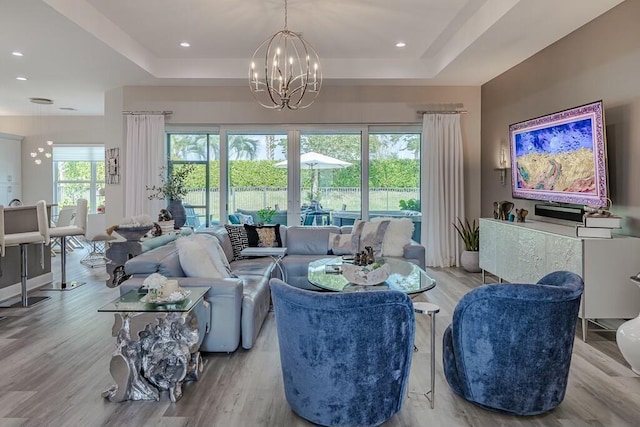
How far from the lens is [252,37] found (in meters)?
5.42

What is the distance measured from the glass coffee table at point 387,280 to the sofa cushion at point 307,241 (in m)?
1.37

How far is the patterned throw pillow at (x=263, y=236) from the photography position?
5408 millimetres

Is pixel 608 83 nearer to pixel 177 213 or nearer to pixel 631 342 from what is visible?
pixel 631 342

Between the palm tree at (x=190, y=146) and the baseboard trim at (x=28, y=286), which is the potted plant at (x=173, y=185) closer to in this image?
the palm tree at (x=190, y=146)

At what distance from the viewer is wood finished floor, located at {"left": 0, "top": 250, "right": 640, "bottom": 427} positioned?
7.80 ft

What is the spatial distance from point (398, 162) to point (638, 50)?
3.89 metres

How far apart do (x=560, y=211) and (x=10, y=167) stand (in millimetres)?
10639

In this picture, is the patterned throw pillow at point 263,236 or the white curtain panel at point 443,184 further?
the white curtain panel at point 443,184

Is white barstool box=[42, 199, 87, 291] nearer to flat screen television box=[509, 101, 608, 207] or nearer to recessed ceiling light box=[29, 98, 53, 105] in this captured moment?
recessed ceiling light box=[29, 98, 53, 105]

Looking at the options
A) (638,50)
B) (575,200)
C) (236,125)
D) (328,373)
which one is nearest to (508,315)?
(328,373)

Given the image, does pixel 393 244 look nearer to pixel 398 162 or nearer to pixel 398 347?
pixel 398 162

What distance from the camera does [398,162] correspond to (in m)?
7.21

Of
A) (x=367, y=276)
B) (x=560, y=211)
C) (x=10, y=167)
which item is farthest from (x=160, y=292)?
(x=10, y=167)

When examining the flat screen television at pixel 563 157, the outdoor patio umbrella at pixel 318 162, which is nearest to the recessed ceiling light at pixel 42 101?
the outdoor patio umbrella at pixel 318 162
